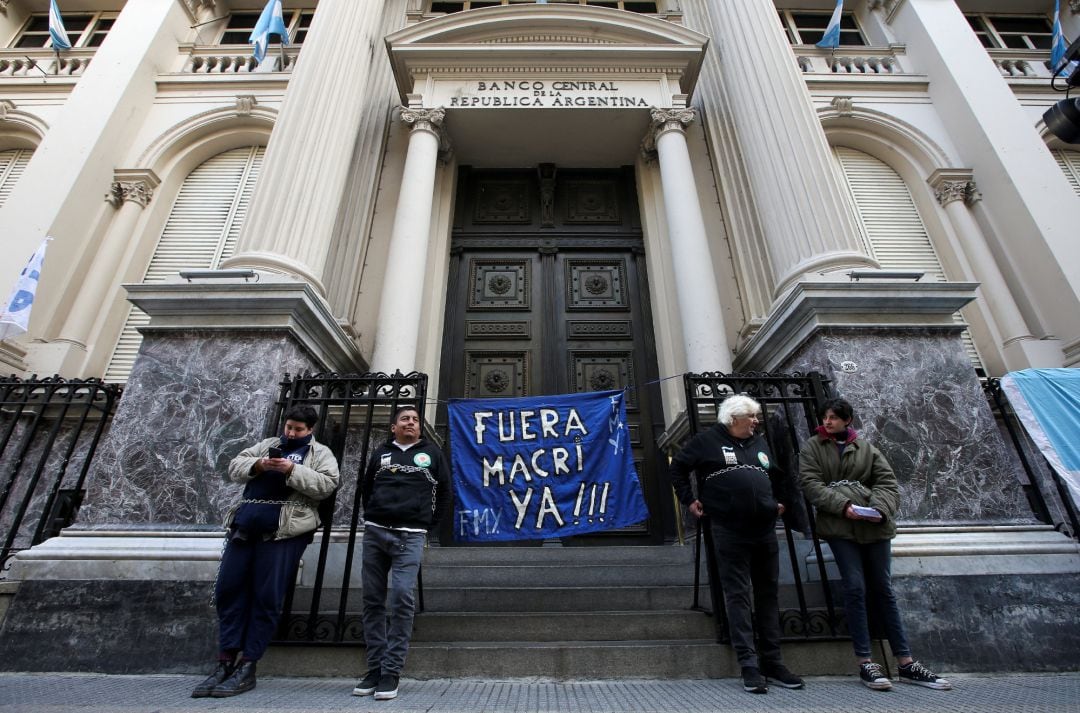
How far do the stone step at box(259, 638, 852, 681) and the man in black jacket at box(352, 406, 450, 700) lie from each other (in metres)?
0.37

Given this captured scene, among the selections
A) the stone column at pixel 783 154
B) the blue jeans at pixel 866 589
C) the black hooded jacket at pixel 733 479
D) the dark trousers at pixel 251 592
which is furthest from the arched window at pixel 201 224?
the blue jeans at pixel 866 589

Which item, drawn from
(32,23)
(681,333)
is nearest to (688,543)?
(681,333)

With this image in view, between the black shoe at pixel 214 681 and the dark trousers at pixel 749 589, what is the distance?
3.05 metres

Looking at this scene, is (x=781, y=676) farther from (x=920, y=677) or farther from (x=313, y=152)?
(x=313, y=152)

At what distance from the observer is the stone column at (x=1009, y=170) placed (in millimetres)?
8242

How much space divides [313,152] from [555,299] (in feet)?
12.8

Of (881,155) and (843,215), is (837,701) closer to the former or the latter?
(843,215)

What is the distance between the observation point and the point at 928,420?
4.73 m

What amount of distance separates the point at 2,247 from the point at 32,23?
805 centimetres

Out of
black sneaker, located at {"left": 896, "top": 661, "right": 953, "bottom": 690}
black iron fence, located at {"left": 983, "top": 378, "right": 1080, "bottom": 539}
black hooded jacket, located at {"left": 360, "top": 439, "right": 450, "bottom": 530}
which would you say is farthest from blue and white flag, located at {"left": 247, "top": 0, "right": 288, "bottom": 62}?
black sneaker, located at {"left": 896, "top": 661, "right": 953, "bottom": 690}

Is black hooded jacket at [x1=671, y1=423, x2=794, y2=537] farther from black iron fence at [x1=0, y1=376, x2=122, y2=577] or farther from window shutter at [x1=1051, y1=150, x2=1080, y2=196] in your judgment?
window shutter at [x1=1051, y1=150, x2=1080, y2=196]

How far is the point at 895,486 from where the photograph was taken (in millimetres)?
3742

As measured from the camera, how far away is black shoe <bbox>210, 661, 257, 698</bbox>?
10.5ft

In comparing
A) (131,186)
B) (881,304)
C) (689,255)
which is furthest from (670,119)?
(131,186)
